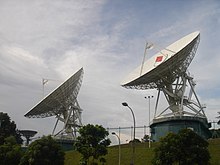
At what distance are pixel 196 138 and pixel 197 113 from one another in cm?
4006

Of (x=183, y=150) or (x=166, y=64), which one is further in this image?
(x=166, y=64)

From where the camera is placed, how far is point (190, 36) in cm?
7300

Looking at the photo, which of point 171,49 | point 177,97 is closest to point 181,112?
point 177,97

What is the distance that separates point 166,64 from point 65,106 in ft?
110

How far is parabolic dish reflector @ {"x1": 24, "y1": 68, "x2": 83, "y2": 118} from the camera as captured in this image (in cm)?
8556

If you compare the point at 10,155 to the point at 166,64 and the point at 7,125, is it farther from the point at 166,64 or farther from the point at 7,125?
the point at 7,125

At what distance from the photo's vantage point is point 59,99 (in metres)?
90.0

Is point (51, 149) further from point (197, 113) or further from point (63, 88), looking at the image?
point (197, 113)

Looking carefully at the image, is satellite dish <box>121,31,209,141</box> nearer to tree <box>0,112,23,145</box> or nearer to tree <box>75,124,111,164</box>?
tree <box>75,124,111,164</box>

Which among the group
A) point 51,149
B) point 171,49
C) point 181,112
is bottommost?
point 51,149

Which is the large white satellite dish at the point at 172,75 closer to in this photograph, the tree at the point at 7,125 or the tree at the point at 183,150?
the tree at the point at 183,150

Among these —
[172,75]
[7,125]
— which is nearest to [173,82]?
[172,75]

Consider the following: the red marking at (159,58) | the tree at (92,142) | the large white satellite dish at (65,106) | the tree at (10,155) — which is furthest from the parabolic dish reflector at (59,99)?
the tree at (92,142)

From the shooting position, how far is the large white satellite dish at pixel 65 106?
283 feet
